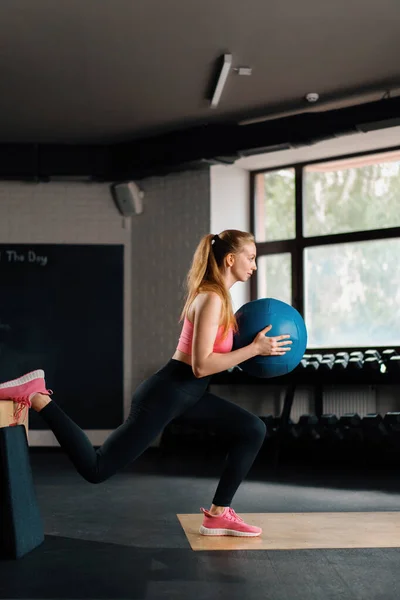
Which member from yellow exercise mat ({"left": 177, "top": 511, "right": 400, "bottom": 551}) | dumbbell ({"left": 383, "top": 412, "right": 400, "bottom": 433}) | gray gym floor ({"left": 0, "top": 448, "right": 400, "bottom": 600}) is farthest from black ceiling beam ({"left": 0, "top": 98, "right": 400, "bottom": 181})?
yellow exercise mat ({"left": 177, "top": 511, "right": 400, "bottom": 551})

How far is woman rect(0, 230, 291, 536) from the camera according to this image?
3248 millimetres

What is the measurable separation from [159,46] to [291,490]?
10.4 ft

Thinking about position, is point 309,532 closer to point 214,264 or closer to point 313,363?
point 214,264

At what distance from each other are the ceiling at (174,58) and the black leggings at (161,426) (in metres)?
2.55

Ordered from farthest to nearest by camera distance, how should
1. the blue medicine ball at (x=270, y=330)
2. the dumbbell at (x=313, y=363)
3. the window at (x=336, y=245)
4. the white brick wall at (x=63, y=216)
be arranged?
the white brick wall at (x=63, y=216)
the window at (x=336, y=245)
the dumbbell at (x=313, y=363)
the blue medicine ball at (x=270, y=330)

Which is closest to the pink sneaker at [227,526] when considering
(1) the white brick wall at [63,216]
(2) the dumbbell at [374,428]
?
(2) the dumbbell at [374,428]

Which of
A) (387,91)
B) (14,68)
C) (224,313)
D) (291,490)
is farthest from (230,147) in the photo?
(224,313)

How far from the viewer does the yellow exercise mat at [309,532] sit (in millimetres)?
3496

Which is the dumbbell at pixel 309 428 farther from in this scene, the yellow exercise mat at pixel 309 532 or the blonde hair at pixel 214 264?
the blonde hair at pixel 214 264

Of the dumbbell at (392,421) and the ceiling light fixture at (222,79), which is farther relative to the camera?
the dumbbell at (392,421)

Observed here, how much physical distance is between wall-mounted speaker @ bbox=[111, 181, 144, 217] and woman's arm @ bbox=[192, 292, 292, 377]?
4.54 m

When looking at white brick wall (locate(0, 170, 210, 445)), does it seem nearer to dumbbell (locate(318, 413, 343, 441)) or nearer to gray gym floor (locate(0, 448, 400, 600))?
dumbbell (locate(318, 413, 343, 441))

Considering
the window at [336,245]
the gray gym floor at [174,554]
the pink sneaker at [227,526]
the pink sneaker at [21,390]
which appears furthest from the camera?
the window at [336,245]

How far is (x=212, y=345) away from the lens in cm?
334
